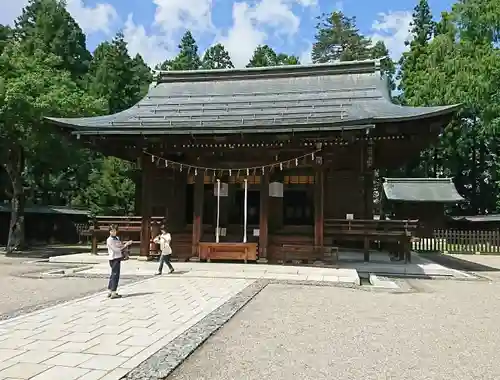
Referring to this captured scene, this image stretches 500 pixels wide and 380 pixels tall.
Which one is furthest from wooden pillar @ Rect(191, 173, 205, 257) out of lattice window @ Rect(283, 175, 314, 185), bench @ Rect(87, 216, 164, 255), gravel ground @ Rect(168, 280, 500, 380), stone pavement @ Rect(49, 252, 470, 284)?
gravel ground @ Rect(168, 280, 500, 380)

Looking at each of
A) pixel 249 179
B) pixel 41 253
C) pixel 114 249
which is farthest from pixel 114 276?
pixel 41 253

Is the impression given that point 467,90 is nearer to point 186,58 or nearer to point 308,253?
point 308,253

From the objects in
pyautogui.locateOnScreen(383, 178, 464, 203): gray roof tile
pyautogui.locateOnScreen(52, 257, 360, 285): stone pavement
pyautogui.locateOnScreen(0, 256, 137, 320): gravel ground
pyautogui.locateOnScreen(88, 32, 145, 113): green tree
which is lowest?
pyautogui.locateOnScreen(0, 256, 137, 320): gravel ground

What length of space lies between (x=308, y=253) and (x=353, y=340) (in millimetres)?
8027

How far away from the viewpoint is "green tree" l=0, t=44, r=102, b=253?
17.7m

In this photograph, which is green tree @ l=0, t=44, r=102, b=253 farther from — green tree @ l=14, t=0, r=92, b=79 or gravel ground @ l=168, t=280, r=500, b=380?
green tree @ l=14, t=0, r=92, b=79

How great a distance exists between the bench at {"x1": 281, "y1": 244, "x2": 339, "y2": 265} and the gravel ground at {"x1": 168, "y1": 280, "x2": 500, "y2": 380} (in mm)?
4319

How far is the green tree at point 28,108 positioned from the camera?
17719 millimetres

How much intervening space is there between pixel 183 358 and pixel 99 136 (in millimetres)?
11087

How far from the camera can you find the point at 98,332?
586 cm

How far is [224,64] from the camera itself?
197 ft

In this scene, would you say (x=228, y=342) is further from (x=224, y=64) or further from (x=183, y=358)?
(x=224, y=64)

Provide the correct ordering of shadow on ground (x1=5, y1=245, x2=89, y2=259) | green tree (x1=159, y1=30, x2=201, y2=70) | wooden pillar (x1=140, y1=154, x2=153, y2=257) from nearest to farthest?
wooden pillar (x1=140, y1=154, x2=153, y2=257) < shadow on ground (x1=5, y1=245, x2=89, y2=259) < green tree (x1=159, y1=30, x2=201, y2=70)

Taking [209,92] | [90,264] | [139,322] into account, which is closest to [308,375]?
[139,322]
